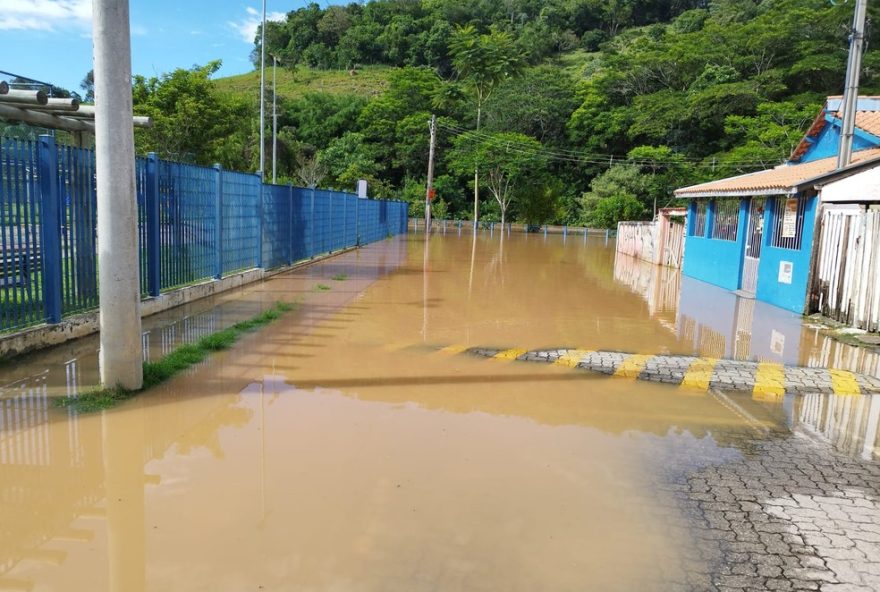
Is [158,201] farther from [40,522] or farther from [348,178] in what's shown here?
[348,178]

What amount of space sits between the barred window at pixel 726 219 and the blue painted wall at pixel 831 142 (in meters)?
2.60

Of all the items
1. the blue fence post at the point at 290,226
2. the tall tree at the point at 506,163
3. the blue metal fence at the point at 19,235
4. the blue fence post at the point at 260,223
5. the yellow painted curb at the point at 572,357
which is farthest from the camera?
the tall tree at the point at 506,163

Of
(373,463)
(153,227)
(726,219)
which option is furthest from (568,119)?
(373,463)

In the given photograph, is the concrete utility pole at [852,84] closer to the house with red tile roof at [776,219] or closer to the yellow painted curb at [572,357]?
the house with red tile roof at [776,219]

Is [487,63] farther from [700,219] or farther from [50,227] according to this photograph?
[50,227]

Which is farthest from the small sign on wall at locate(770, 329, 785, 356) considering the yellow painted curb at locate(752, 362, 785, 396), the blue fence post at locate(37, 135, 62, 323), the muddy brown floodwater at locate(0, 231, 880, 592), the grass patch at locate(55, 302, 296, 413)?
the blue fence post at locate(37, 135, 62, 323)

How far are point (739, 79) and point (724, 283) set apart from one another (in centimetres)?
4396

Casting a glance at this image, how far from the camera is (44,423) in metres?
5.05

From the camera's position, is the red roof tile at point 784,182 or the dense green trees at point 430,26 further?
the dense green trees at point 430,26

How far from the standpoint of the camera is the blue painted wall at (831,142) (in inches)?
606

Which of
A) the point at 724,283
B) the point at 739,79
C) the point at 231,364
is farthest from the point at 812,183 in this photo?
the point at 739,79

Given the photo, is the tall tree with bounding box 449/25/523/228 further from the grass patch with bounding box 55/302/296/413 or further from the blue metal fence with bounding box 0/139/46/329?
the blue metal fence with bounding box 0/139/46/329

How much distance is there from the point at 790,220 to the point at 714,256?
4752 millimetres

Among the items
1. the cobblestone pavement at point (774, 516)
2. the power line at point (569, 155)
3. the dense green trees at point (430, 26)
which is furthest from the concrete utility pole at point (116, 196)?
the dense green trees at point (430, 26)
